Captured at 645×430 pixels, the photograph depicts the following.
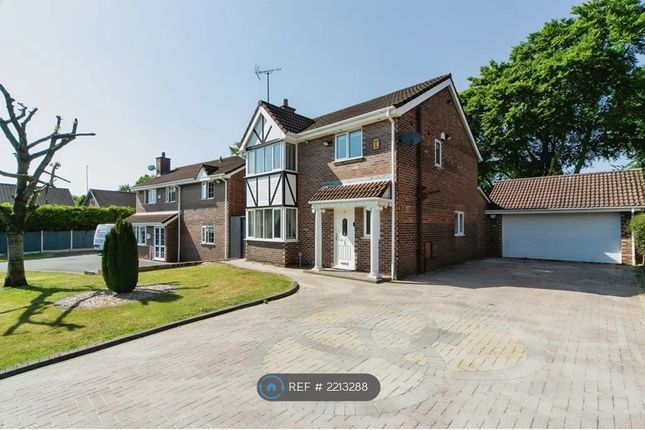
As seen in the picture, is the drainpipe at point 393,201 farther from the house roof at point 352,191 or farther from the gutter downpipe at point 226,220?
the gutter downpipe at point 226,220

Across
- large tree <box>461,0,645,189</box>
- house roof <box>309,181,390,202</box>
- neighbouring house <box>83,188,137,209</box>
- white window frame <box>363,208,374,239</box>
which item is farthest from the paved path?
large tree <box>461,0,645,189</box>

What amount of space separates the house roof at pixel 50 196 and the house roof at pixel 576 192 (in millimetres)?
45839

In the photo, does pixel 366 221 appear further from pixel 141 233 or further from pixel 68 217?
pixel 68 217

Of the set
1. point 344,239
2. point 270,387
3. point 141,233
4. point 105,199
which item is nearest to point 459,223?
point 344,239

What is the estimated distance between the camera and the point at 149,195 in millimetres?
26703

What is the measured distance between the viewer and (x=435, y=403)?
3.64m

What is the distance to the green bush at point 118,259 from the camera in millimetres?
9188

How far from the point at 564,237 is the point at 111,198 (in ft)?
160

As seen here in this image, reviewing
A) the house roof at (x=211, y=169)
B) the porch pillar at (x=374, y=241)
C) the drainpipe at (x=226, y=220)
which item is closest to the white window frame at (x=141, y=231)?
→ the house roof at (x=211, y=169)

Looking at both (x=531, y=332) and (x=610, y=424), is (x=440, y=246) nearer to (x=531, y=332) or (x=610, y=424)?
(x=531, y=332)

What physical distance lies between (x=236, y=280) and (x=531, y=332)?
8.67 metres

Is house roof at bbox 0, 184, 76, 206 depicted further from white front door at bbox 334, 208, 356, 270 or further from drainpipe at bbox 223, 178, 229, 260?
white front door at bbox 334, 208, 356, 270

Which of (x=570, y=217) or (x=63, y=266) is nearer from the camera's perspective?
(x=570, y=217)

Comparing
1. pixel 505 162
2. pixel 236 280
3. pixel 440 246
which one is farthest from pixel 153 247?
pixel 505 162
